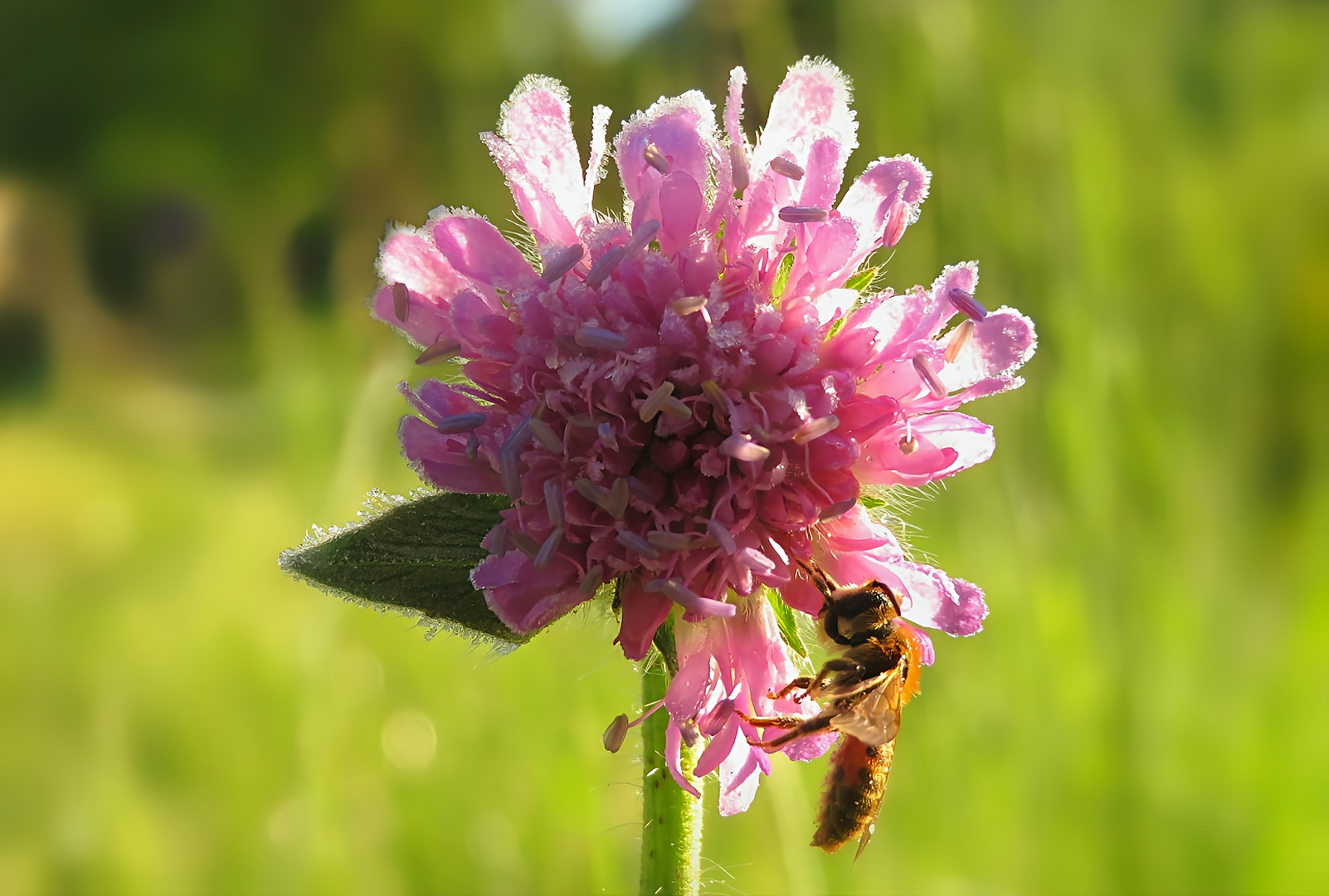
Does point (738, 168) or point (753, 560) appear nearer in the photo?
point (753, 560)

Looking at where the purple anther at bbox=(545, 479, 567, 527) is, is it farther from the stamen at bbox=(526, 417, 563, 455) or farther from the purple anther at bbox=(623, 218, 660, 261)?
the purple anther at bbox=(623, 218, 660, 261)

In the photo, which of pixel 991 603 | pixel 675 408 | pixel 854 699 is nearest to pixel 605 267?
pixel 675 408

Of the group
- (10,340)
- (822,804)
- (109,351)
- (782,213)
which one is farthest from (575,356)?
(10,340)

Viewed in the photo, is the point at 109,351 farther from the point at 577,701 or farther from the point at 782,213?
the point at 782,213

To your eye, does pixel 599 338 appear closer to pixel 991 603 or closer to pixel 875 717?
pixel 875 717

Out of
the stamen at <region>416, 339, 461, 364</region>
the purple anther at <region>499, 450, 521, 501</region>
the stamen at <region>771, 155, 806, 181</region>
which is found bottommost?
the purple anther at <region>499, 450, 521, 501</region>

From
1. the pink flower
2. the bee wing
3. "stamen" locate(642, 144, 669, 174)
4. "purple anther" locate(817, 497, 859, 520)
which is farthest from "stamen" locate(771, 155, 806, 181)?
the bee wing

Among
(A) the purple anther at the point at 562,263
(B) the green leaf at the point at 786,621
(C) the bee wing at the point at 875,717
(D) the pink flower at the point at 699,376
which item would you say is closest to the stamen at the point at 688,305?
(D) the pink flower at the point at 699,376
